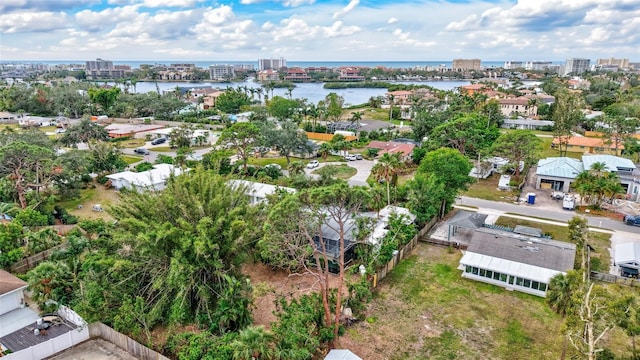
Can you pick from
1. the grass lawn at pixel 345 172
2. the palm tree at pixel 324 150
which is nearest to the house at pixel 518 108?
the palm tree at pixel 324 150

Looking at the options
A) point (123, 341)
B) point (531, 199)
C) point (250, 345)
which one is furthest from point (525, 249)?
point (123, 341)

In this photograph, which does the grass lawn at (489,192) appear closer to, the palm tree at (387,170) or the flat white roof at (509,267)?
the palm tree at (387,170)

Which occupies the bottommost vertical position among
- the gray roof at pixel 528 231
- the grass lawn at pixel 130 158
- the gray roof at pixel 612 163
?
the gray roof at pixel 528 231

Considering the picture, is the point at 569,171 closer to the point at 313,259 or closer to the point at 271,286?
the point at 313,259

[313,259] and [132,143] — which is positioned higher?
[132,143]

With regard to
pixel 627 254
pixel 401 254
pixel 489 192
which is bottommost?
pixel 401 254

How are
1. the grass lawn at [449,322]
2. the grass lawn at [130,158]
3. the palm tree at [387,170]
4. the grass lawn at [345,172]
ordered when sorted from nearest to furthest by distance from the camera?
the grass lawn at [449,322] < the palm tree at [387,170] < the grass lawn at [345,172] < the grass lawn at [130,158]

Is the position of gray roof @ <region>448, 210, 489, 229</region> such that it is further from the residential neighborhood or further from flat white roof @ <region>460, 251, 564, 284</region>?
flat white roof @ <region>460, 251, 564, 284</region>
